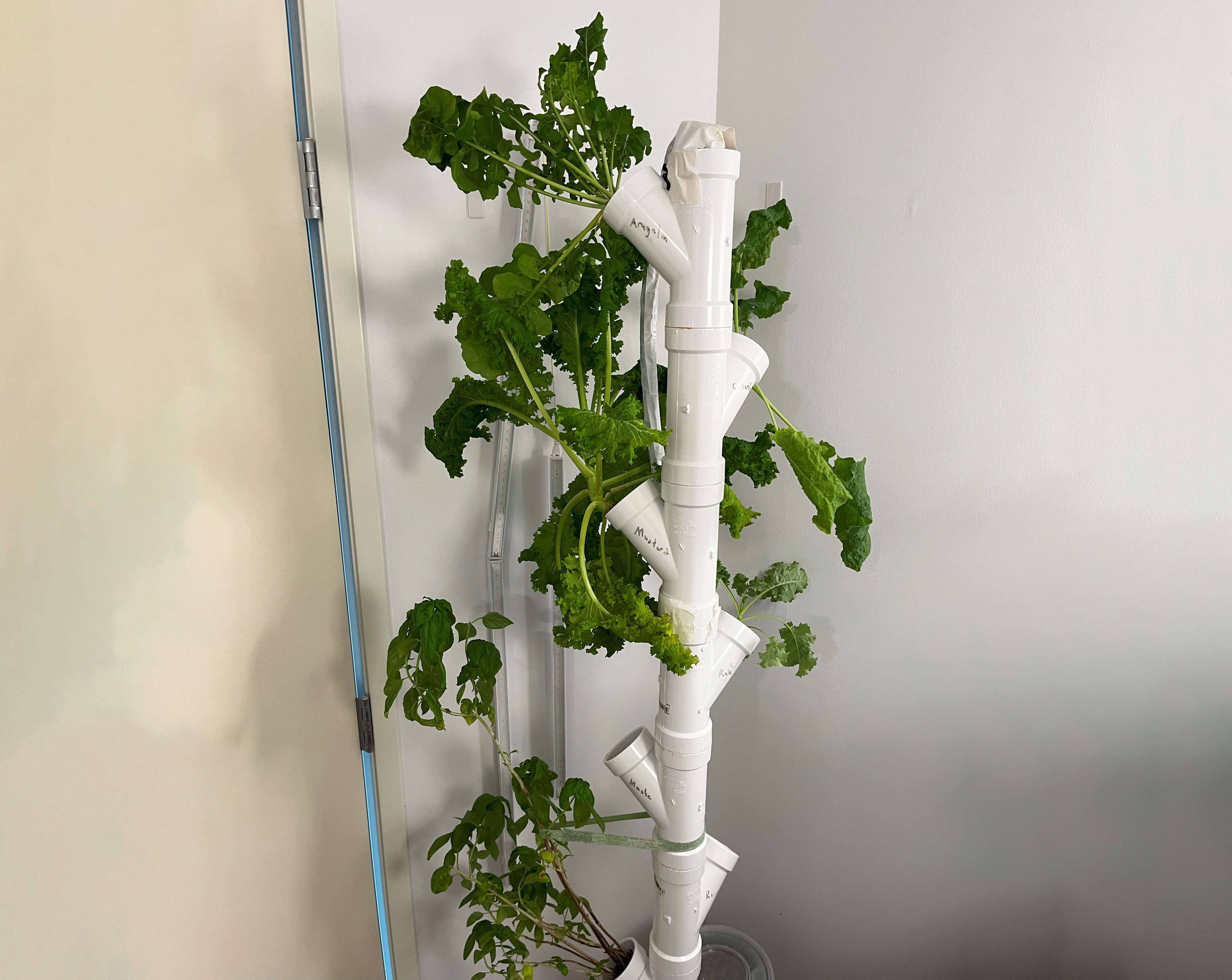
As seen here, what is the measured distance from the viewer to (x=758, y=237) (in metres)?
1.19

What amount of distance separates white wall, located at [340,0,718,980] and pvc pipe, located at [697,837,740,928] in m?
0.36

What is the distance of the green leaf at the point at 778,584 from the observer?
133 centimetres

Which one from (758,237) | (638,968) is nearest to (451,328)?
(758,237)

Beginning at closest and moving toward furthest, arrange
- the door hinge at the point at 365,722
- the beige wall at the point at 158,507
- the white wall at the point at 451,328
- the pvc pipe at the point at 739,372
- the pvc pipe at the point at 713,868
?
1. the beige wall at the point at 158,507
2. the pvc pipe at the point at 739,372
3. the white wall at the point at 451,328
4. the pvc pipe at the point at 713,868
5. the door hinge at the point at 365,722

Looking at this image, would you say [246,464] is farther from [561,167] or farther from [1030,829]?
[1030,829]

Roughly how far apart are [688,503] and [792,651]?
46cm

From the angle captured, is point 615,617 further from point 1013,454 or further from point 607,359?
point 1013,454

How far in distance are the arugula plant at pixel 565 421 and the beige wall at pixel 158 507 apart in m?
0.21

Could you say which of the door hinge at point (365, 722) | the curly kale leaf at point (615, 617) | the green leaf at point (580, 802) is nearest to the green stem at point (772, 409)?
the curly kale leaf at point (615, 617)

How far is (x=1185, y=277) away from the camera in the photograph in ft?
3.31

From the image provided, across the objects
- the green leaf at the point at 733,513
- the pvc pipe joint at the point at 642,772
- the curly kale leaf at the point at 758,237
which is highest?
the curly kale leaf at the point at 758,237

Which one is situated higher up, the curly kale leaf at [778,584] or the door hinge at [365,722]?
the curly kale leaf at [778,584]

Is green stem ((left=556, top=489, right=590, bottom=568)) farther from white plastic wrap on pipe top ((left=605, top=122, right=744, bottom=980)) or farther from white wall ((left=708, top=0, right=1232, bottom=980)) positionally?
white wall ((left=708, top=0, right=1232, bottom=980))

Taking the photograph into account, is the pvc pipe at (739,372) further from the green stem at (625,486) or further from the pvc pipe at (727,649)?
the pvc pipe at (727,649)
